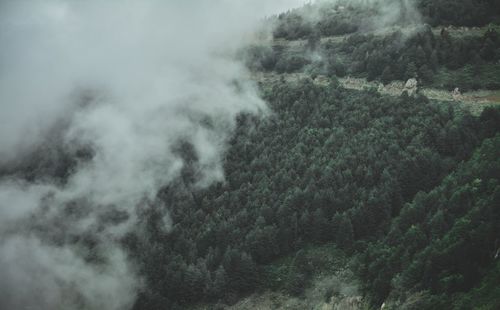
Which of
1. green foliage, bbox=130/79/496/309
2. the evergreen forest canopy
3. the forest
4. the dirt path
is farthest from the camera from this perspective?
the dirt path

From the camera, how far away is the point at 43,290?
83.1m

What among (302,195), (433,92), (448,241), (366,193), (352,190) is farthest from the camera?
(433,92)

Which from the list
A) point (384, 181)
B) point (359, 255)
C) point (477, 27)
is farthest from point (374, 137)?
point (477, 27)

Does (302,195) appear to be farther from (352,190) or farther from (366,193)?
(366,193)

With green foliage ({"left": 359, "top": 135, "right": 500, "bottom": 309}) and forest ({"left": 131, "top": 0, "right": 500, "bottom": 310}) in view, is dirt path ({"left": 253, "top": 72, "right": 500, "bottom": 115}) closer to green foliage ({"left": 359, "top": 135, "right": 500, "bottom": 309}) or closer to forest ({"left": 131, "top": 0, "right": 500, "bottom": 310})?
forest ({"left": 131, "top": 0, "right": 500, "bottom": 310})

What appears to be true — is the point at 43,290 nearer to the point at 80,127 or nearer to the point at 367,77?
the point at 80,127

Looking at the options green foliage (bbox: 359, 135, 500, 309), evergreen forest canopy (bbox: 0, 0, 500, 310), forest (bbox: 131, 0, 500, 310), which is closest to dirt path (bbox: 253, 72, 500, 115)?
evergreen forest canopy (bbox: 0, 0, 500, 310)

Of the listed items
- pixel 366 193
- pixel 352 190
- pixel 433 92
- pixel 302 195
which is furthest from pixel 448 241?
pixel 433 92

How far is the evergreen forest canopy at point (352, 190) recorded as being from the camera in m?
53.2

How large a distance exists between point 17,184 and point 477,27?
324ft

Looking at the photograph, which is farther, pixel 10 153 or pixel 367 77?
pixel 10 153

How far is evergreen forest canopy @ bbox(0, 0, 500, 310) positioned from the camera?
2096 inches

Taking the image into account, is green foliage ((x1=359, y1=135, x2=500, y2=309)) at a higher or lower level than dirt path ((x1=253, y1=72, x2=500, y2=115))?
lower

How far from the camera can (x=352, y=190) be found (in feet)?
242
